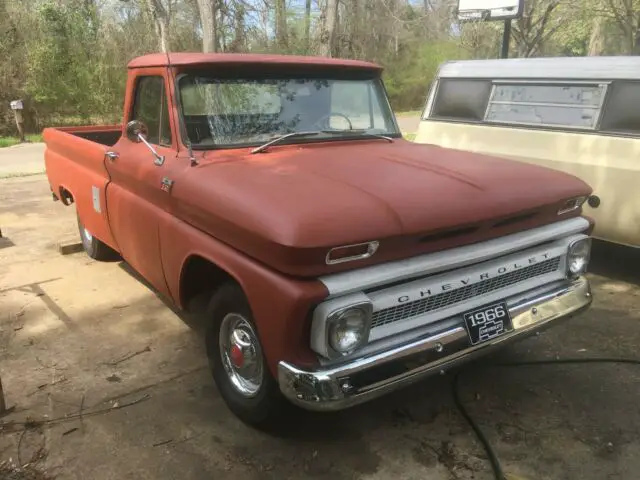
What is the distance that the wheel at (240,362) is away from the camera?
2698mm

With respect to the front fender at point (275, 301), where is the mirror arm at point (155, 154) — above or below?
above

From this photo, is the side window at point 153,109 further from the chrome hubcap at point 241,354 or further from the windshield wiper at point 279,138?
the chrome hubcap at point 241,354

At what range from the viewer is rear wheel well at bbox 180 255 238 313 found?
301cm

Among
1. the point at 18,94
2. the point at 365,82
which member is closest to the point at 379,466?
the point at 365,82

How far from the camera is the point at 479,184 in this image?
281 cm

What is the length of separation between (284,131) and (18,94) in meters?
14.4

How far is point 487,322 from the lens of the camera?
2746 millimetres

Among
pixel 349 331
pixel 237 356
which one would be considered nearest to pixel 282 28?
pixel 237 356

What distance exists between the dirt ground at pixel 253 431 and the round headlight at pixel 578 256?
0.70 m

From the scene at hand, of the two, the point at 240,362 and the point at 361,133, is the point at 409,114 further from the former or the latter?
the point at 240,362

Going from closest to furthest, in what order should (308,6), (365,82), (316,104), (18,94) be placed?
(316,104), (365,82), (18,94), (308,6)

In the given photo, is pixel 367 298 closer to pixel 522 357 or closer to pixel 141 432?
pixel 141 432

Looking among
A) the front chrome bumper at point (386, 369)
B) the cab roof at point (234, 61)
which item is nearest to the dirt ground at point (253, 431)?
the front chrome bumper at point (386, 369)

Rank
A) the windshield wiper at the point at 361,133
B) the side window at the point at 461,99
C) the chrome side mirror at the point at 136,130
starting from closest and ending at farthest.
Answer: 1. the chrome side mirror at the point at 136,130
2. the windshield wiper at the point at 361,133
3. the side window at the point at 461,99
